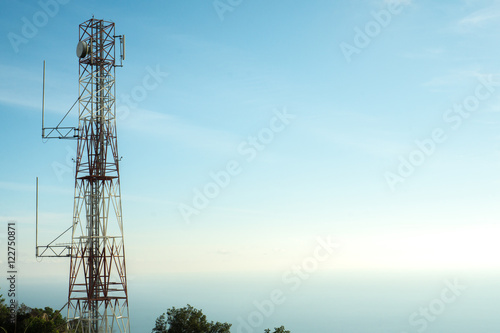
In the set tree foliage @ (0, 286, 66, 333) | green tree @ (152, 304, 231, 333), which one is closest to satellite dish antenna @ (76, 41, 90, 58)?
tree foliage @ (0, 286, 66, 333)

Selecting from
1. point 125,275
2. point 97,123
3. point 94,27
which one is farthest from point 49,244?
point 94,27

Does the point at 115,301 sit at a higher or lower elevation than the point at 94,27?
lower

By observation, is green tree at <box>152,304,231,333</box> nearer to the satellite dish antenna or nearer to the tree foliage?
the tree foliage

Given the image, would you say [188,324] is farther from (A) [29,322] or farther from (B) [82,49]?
(B) [82,49]

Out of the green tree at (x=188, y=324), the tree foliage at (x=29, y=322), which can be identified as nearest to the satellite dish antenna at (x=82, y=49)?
the tree foliage at (x=29, y=322)

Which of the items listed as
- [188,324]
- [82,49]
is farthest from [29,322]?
[82,49]

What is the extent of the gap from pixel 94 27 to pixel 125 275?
1618 cm

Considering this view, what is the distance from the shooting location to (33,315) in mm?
40625

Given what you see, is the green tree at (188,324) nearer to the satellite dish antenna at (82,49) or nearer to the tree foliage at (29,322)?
the tree foliage at (29,322)

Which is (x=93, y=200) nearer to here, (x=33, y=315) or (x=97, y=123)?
(x=97, y=123)

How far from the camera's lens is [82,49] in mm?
33938

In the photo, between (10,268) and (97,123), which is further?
(97,123)

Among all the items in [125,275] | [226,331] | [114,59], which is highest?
[114,59]

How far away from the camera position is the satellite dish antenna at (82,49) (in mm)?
33972
